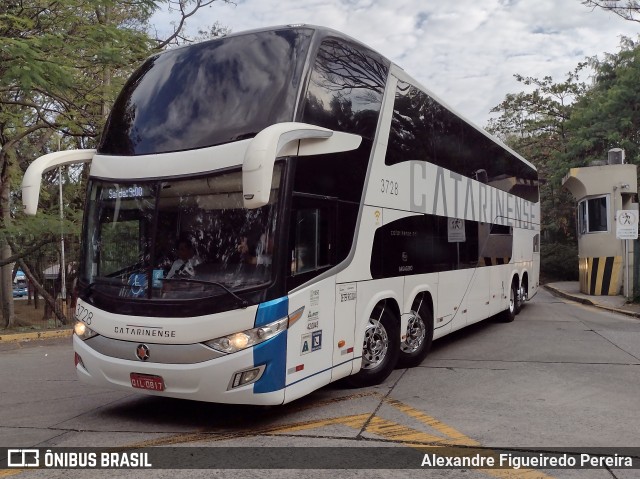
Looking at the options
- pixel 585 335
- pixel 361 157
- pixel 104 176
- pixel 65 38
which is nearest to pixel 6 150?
pixel 65 38

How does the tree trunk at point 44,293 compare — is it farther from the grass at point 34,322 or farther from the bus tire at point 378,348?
the bus tire at point 378,348

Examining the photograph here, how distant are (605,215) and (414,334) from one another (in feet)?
48.9

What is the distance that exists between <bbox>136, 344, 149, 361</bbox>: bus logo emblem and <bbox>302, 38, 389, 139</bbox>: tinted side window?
257 cm

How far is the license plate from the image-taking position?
518 cm

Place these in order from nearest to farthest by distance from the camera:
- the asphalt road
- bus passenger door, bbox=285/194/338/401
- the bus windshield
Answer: the asphalt road → the bus windshield → bus passenger door, bbox=285/194/338/401

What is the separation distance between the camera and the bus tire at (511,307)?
43.4ft

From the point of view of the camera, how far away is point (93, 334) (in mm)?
5598

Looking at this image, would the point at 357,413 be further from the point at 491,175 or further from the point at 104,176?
the point at 491,175

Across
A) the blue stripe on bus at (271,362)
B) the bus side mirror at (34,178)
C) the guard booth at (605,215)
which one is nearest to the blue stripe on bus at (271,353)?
the blue stripe on bus at (271,362)

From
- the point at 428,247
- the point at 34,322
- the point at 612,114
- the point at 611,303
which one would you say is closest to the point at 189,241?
the point at 428,247

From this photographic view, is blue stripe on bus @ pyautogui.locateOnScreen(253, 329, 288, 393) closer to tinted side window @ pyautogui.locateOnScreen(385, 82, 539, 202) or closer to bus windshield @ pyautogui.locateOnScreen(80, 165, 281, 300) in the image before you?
bus windshield @ pyautogui.locateOnScreen(80, 165, 281, 300)

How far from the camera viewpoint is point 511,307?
1334cm

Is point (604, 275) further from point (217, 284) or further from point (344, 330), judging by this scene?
point (217, 284)

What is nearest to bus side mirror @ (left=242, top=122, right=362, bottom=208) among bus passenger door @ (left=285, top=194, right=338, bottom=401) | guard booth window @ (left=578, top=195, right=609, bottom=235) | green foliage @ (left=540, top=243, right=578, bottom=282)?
bus passenger door @ (left=285, top=194, right=338, bottom=401)
